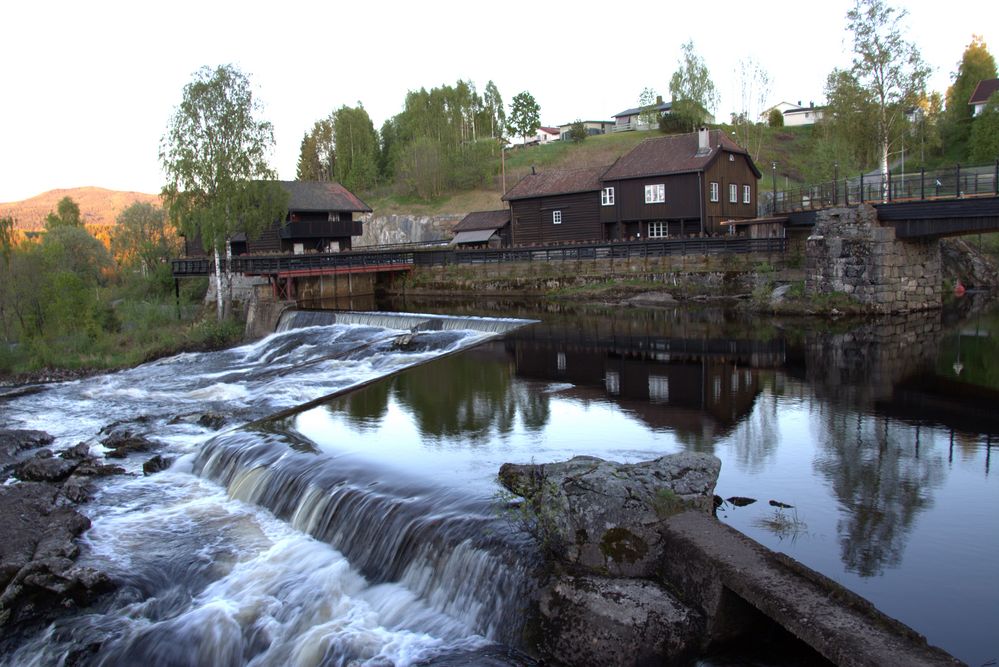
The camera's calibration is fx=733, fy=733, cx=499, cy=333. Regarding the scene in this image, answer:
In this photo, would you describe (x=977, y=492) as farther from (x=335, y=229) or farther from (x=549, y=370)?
(x=335, y=229)

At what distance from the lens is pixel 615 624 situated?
7.68m

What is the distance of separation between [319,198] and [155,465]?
4130 cm

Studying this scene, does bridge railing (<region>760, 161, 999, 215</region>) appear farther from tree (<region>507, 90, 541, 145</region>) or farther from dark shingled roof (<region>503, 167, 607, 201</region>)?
tree (<region>507, 90, 541, 145</region>)

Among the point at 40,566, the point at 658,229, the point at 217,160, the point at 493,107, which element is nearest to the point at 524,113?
the point at 493,107

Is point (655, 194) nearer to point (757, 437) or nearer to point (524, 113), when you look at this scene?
point (757, 437)

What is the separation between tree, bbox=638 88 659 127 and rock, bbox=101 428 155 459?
7577 cm

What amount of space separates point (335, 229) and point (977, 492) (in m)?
48.2

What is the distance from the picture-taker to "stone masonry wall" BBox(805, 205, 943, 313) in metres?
28.5

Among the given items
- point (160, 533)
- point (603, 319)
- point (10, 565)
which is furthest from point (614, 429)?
point (603, 319)

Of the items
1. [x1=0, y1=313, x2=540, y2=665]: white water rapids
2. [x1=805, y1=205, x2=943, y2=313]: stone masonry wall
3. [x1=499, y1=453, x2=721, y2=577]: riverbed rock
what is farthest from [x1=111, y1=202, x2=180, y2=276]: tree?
[x1=499, y1=453, x2=721, y2=577]: riverbed rock

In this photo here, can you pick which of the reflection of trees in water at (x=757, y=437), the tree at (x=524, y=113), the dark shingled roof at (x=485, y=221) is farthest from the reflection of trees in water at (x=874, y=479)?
the tree at (x=524, y=113)

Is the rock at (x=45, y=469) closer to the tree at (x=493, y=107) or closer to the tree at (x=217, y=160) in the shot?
the tree at (x=217, y=160)

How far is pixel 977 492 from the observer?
1110cm

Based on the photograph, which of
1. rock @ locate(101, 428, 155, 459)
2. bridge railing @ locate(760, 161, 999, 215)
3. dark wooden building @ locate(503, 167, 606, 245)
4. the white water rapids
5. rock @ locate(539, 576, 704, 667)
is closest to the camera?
rock @ locate(539, 576, 704, 667)
